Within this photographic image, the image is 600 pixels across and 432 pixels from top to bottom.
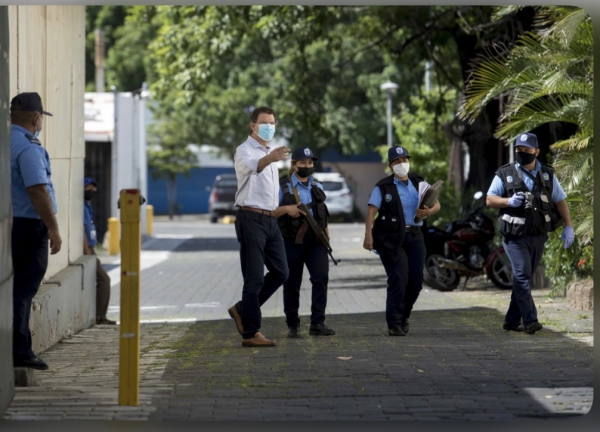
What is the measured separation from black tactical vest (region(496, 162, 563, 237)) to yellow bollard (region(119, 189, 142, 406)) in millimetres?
4388

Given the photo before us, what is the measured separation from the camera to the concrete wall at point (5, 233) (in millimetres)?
6703

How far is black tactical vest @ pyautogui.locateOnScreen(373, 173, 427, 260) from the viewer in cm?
967

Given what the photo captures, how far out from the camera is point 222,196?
138 feet

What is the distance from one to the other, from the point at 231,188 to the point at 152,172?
10531 mm

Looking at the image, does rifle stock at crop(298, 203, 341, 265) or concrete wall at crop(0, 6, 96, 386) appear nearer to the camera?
concrete wall at crop(0, 6, 96, 386)

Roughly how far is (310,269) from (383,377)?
8.25ft

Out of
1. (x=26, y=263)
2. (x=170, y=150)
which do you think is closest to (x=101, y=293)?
(x=26, y=263)

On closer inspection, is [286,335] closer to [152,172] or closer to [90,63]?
[152,172]

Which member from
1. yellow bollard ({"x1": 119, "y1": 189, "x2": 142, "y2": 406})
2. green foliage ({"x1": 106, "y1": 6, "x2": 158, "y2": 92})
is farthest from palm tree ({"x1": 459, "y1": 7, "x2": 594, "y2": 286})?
green foliage ({"x1": 106, "y1": 6, "x2": 158, "y2": 92})

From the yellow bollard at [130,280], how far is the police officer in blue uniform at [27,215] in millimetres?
1291

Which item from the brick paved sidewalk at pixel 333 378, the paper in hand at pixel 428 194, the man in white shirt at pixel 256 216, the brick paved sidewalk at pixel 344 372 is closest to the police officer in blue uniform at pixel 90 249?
→ the brick paved sidewalk at pixel 344 372

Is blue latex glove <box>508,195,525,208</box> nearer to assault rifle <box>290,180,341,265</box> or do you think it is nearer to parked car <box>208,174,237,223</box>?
assault rifle <box>290,180,341,265</box>

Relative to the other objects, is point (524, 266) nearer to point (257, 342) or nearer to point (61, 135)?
point (257, 342)

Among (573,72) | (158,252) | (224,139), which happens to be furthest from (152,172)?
(573,72)
